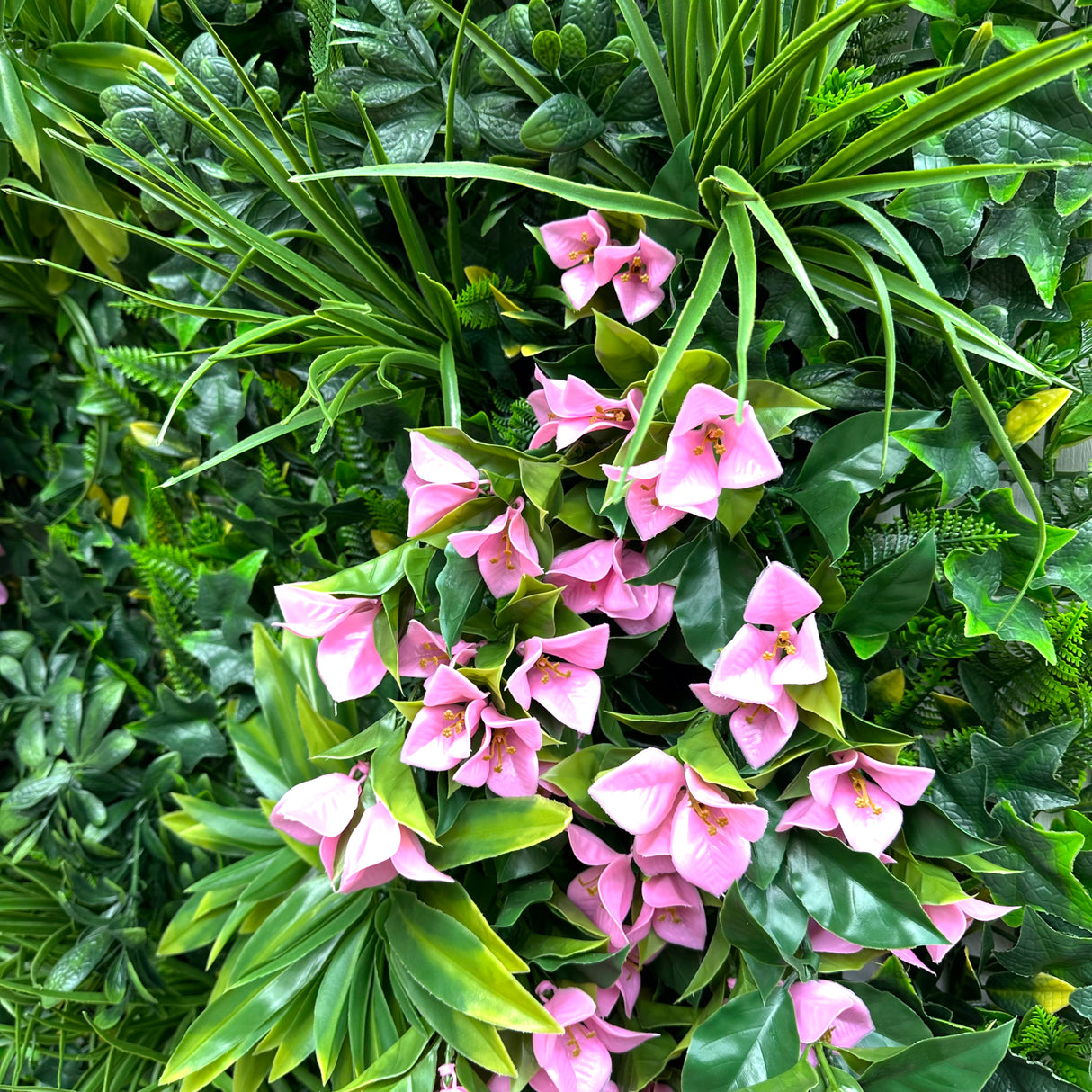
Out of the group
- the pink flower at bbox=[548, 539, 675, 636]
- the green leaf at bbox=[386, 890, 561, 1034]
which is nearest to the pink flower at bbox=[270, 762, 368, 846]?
the green leaf at bbox=[386, 890, 561, 1034]

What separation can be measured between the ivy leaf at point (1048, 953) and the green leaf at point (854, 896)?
14 cm

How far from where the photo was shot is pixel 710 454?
51 cm

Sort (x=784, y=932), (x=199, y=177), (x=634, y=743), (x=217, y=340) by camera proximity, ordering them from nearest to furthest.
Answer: (x=784, y=932) → (x=634, y=743) → (x=199, y=177) → (x=217, y=340)

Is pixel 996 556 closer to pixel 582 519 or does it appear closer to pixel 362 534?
pixel 582 519

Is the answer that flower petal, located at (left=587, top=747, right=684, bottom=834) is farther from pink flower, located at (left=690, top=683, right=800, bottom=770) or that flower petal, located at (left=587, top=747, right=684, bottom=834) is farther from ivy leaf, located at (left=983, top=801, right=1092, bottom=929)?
ivy leaf, located at (left=983, top=801, right=1092, bottom=929)

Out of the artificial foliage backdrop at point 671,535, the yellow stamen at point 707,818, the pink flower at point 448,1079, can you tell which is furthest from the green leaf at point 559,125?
the pink flower at point 448,1079

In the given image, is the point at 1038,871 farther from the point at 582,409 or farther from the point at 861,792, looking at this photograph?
the point at 582,409

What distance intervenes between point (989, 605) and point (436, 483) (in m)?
0.39

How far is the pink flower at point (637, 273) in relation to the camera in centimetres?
55

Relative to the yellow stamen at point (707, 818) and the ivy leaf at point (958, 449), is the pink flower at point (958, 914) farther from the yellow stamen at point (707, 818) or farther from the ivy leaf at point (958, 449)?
the ivy leaf at point (958, 449)

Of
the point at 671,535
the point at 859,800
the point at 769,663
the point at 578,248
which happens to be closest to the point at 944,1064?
the point at 859,800

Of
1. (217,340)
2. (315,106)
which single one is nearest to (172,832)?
(217,340)

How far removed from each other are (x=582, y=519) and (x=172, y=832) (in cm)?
65

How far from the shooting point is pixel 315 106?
0.71 meters
